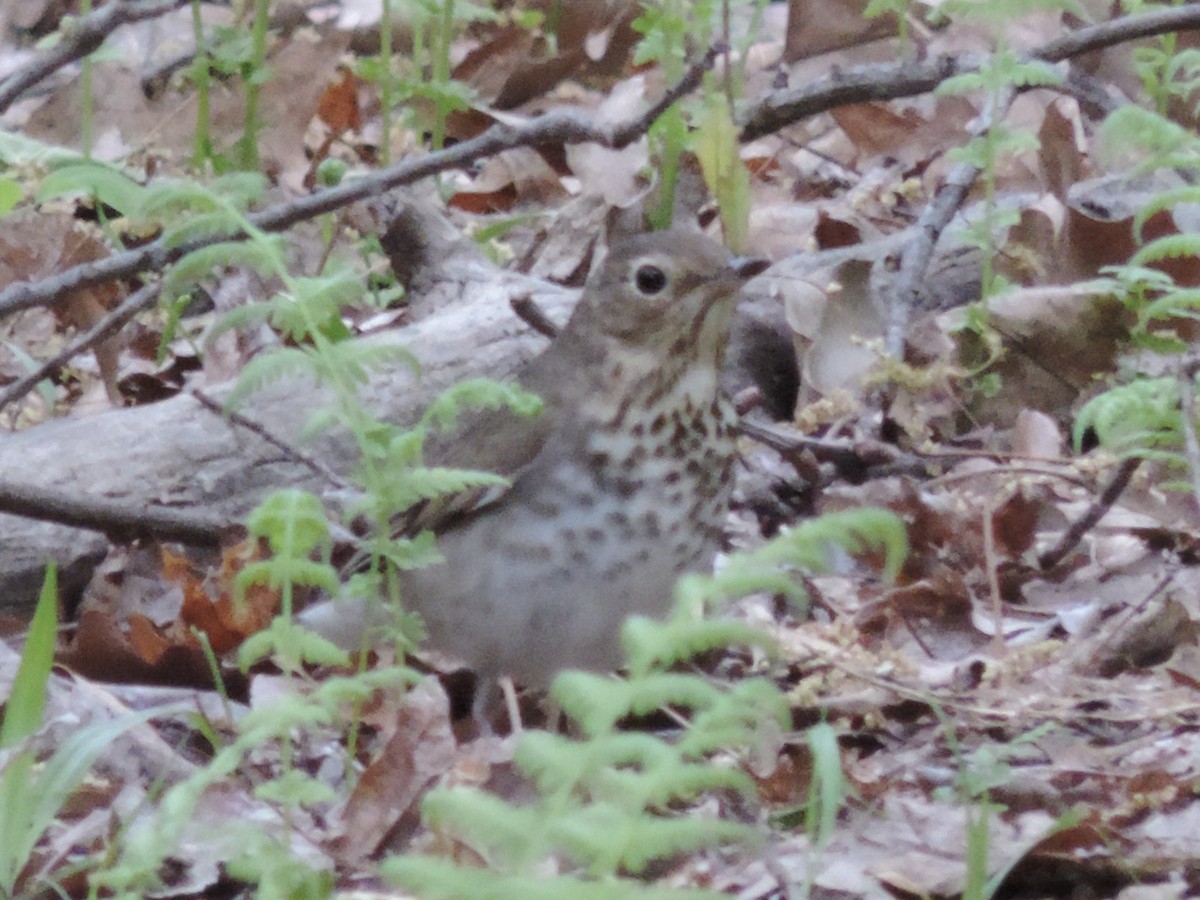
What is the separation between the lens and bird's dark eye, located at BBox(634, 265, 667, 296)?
148 inches

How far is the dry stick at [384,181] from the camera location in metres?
3.86

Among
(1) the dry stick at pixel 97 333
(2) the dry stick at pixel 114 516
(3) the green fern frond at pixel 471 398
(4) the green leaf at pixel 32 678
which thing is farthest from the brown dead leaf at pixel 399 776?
(1) the dry stick at pixel 97 333

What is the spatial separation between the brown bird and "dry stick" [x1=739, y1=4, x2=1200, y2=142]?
3.47ft

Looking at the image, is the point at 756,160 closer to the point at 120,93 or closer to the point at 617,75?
the point at 617,75

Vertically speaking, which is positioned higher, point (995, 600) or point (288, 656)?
point (288, 656)

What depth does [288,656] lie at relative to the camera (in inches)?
97.9

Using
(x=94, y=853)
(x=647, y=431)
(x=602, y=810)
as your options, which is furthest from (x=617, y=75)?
(x=602, y=810)

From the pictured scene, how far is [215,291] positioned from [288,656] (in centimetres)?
348

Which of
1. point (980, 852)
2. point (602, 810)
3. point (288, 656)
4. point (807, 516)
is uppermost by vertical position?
point (602, 810)

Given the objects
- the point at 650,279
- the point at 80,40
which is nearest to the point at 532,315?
the point at 650,279

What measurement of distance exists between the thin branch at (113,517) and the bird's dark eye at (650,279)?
113 centimetres

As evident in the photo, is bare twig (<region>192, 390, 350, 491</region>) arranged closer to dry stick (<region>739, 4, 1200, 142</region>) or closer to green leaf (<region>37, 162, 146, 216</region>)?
green leaf (<region>37, 162, 146, 216</region>)

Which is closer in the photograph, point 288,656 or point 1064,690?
point 288,656

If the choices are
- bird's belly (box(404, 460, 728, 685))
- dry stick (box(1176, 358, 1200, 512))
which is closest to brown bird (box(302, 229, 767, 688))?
bird's belly (box(404, 460, 728, 685))
